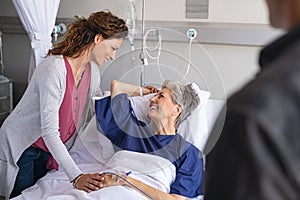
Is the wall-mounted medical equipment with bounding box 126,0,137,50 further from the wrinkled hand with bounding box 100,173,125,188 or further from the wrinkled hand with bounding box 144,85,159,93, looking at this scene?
the wrinkled hand with bounding box 100,173,125,188

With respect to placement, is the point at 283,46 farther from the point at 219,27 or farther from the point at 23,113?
the point at 219,27

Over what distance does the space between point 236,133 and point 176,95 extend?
63.8 inches

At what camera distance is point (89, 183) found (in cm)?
189

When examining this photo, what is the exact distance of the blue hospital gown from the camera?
6.75 ft

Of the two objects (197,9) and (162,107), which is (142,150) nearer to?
(162,107)

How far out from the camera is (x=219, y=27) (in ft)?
8.57

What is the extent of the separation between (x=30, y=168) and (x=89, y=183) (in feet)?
1.64

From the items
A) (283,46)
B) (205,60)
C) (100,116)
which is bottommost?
(100,116)

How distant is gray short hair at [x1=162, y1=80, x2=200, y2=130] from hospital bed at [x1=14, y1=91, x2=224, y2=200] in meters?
0.03

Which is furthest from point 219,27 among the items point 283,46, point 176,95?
point 283,46

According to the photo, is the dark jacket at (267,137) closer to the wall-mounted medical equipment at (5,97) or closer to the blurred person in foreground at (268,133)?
the blurred person in foreground at (268,133)

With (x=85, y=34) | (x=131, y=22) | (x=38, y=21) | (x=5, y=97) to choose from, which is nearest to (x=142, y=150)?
(x=85, y=34)

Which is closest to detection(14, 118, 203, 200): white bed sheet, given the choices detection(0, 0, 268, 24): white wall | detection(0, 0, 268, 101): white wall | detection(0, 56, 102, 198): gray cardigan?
detection(0, 56, 102, 198): gray cardigan

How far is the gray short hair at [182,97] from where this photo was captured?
2.16 meters
